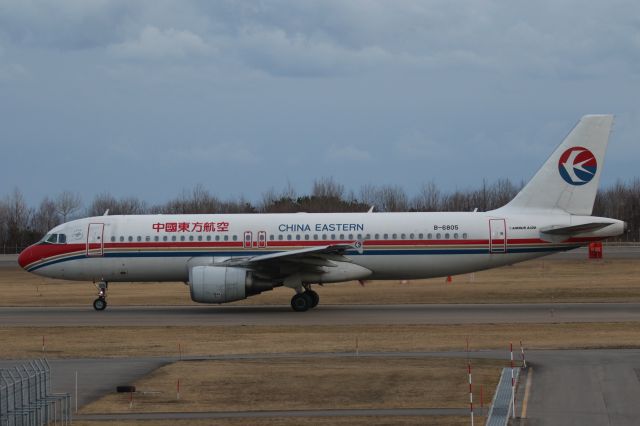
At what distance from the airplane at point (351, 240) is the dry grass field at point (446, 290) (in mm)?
4412

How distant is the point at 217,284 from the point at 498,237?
34.7ft

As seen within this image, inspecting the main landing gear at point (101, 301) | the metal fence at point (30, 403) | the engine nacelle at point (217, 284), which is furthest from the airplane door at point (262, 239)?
the metal fence at point (30, 403)

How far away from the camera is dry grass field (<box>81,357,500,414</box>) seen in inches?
775

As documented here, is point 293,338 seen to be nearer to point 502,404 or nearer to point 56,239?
point 502,404

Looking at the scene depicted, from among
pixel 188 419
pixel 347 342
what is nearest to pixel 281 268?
pixel 347 342

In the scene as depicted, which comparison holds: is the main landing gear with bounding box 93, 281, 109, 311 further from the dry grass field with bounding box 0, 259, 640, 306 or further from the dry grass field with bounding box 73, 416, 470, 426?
the dry grass field with bounding box 73, 416, 470, 426

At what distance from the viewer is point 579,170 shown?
3941 cm

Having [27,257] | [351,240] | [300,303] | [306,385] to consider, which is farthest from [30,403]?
[27,257]

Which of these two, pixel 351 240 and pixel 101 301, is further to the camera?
pixel 101 301

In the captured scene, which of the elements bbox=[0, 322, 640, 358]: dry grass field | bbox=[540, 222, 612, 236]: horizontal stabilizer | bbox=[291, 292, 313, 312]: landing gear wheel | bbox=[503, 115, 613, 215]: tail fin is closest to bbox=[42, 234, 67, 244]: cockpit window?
bbox=[0, 322, 640, 358]: dry grass field

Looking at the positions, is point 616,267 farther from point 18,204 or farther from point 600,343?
point 18,204

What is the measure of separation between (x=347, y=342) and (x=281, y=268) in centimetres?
986

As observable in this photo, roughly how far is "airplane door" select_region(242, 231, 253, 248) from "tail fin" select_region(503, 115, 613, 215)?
10619mm

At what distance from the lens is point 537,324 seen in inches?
1276
